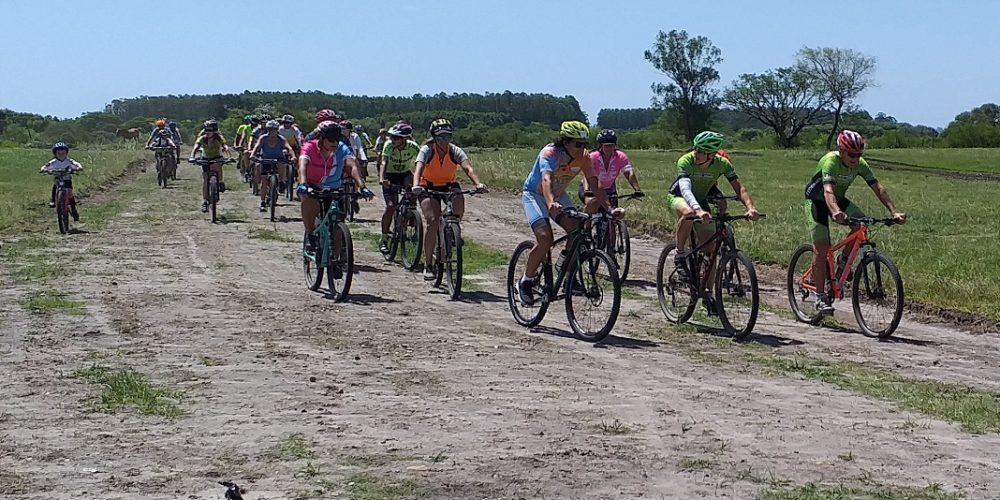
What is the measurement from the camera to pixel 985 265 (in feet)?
50.5

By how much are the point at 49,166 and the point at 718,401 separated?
→ 1445 cm

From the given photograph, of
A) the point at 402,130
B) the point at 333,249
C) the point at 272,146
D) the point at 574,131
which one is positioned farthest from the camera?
the point at 272,146

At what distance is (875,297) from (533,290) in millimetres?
3054

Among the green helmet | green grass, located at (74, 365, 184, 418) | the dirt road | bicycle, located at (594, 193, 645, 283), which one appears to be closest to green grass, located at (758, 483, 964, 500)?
the dirt road

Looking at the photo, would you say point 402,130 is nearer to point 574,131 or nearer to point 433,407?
point 574,131

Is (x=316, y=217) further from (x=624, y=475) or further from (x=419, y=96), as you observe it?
(x=419, y=96)

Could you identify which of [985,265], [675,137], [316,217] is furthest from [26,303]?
[675,137]

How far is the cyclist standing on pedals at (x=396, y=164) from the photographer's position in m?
16.3

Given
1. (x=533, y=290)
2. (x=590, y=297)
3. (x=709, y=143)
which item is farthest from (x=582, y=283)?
(x=709, y=143)

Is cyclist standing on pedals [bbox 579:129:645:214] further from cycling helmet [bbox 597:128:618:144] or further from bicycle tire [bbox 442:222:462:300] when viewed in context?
bicycle tire [bbox 442:222:462:300]

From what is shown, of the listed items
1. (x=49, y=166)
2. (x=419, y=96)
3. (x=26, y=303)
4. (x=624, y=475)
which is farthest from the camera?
(x=419, y=96)

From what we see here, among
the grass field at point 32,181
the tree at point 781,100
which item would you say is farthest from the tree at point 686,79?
the grass field at point 32,181

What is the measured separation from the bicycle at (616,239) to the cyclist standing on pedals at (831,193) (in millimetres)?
3100

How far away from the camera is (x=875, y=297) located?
36.6ft
